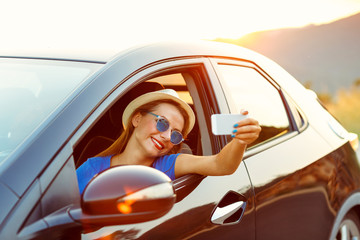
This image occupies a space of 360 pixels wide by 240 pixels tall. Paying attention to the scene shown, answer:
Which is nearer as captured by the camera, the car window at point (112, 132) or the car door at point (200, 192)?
the car door at point (200, 192)

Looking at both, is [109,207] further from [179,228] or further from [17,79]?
[17,79]

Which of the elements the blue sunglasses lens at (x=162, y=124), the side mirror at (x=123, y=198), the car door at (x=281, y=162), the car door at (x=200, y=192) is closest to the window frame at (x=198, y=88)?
the car door at (x=200, y=192)

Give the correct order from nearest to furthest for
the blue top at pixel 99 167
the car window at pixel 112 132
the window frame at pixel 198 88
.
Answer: the window frame at pixel 198 88 → the blue top at pixel 99 167 → the car window at pixel 112 132

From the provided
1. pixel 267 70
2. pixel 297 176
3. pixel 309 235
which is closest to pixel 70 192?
pixel 297 176

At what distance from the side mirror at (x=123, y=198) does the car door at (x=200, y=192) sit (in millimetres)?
113

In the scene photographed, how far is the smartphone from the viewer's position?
2.06 meters

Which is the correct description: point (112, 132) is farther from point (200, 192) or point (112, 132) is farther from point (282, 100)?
point (200, 192)

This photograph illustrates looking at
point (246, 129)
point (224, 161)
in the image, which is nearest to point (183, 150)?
point (224, 161)

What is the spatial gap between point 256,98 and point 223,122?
3.33 feet

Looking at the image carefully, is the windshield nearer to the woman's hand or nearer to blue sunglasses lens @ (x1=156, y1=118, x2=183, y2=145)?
blue sunglasses lens @ (x1=156, y1=118, x2=183, y2=145)

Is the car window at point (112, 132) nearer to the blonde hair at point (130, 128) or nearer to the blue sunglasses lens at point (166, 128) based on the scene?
the blonde hair at point (130, 128)

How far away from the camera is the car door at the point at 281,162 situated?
102 inches

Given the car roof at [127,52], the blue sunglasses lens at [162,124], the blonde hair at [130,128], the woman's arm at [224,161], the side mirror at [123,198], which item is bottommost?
the side mirror at [123,198]

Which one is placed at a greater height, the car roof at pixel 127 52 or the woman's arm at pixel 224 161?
the car roof at pixel 127 52
